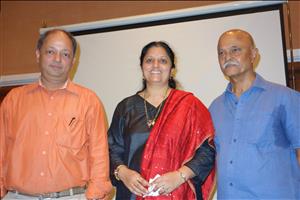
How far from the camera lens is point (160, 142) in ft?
5.11

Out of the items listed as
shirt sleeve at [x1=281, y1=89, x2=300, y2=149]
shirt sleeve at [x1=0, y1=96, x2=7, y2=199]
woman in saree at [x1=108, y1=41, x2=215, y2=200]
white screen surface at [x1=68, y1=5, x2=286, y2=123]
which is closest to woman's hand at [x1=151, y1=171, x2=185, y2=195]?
woman in saree at [x1=108, y1=41, x2=215, y2=200]

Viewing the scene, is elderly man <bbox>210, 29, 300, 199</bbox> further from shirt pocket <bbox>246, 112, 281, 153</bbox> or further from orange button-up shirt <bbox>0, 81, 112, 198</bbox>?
orange button-up shirt <bbox>0, 81, 112, 198</bbox>

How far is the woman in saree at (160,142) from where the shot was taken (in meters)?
1.50

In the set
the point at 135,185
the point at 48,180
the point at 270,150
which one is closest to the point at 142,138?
the point at 135,185

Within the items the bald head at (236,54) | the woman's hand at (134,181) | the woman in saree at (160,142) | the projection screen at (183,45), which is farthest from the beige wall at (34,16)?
the woman's hand at (134,181)

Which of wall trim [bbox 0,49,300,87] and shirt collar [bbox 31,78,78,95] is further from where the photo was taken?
wall trim [bbox 0,49,300,87]

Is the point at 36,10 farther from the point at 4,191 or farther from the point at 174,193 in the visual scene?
the point at 174,193

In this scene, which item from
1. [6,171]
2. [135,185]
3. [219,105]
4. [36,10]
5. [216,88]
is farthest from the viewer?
[36,10]

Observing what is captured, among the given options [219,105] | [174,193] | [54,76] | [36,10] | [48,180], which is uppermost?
[36,10]

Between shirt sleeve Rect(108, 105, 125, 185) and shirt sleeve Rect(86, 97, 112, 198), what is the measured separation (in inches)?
2.0

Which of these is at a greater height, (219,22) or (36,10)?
(36,10)

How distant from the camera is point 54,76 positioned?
1.67 meters

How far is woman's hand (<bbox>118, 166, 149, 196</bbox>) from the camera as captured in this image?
1.47 m

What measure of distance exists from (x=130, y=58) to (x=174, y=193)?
127cm
